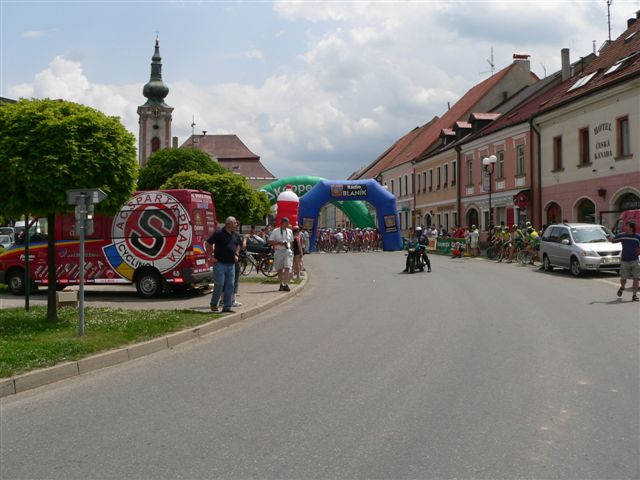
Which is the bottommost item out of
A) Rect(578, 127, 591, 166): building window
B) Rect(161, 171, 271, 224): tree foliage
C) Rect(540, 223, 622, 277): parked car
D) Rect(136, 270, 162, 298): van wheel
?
Rect(136, 270, 162, 298): van wheel

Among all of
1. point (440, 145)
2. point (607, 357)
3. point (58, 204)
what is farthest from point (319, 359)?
point (440, 145)

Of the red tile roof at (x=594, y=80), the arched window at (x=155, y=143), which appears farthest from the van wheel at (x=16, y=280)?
the arched window at (x=155, y=143)

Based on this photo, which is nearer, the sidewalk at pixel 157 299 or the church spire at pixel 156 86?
the sidewalk at pixel 157 299

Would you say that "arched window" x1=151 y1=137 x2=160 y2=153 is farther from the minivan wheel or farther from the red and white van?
the minivan wheel

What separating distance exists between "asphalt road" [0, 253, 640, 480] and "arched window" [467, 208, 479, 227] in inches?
1276

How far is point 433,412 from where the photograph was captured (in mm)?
5703

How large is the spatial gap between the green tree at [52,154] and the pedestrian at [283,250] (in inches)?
266

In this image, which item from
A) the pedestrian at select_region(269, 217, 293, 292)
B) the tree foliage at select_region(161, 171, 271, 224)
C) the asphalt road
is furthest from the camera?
the tree foliage at select_region(161, 171, 271, 224)

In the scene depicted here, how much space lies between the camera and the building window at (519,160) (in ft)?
119

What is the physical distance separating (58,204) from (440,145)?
44316 mm

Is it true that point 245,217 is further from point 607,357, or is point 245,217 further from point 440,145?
point 607,357

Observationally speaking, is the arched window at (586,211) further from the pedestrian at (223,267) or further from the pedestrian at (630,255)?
the pedestrian at (223,267)

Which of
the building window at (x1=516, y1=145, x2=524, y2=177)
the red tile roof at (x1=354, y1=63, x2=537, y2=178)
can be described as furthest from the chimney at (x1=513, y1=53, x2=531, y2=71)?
the building window at (x1=516, y1=145, x2=524, y2=177)

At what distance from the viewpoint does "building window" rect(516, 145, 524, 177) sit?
119ft
